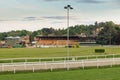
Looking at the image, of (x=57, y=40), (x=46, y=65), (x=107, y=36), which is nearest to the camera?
(x=46, y=65)

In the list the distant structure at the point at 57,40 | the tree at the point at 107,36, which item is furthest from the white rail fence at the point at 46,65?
the distant structure at the point at 57,40

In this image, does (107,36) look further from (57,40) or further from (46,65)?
(46,65)

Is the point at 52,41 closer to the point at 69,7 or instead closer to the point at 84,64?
the point at 69,7

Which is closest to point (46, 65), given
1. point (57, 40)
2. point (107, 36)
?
point (107, 36)

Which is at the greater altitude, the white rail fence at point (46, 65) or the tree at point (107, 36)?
the tree at point (107, 36)

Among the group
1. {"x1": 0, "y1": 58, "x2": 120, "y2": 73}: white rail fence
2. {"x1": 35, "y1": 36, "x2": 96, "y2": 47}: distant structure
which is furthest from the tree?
{"x1": 0, "y1": 58, "x2": 120, "y2": 73}: white rail fence

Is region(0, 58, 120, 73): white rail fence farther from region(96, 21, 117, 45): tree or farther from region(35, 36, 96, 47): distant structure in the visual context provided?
region(35, 36, 96, 47): distant structure

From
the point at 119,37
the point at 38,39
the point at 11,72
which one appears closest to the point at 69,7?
the point at 11,72

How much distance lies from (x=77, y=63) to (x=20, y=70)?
21.5 ft

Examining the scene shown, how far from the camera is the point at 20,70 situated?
28.4m

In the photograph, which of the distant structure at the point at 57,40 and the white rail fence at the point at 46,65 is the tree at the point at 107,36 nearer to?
the distant structure at the point at 57,40

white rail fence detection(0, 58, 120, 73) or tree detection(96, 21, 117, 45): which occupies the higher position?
tree detection(96, 21, 117, 45)

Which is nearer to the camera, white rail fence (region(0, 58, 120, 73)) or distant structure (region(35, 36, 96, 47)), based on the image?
white rail fence (region(0, 58, 120, 73))

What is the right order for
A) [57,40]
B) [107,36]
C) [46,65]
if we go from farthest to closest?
1. [57,40]
2. [107,36]
3. [46,65]
